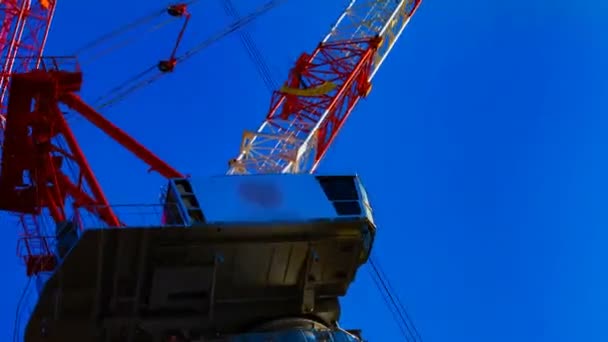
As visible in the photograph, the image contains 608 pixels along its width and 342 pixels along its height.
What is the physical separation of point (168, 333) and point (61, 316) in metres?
3.57

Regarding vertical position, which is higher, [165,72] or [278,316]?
[165,72]

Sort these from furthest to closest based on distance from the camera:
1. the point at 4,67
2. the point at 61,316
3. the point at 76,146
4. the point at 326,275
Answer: the point at 4,67 → the point at 76,146 → the point at 326,275 → the point at 61,316

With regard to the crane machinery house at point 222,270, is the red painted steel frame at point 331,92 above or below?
above

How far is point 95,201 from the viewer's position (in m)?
43.3

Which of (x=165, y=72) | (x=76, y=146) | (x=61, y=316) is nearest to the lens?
(x=61, y=316)

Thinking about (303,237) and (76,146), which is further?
(76,146)

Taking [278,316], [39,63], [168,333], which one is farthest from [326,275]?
[39,63]

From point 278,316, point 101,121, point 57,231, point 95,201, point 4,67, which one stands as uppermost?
point 4,67

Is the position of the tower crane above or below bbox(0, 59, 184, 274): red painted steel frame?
below

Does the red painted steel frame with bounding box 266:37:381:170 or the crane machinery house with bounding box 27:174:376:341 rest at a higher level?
the red painted steel frame with bounding box 266:37:381:170

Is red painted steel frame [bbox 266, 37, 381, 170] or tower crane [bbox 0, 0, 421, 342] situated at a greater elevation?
red painted steel frame [bbox 266, 37, 381, 170]

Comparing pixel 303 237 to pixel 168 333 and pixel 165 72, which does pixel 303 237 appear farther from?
pixel 165 72

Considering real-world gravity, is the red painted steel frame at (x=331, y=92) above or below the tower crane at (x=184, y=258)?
above

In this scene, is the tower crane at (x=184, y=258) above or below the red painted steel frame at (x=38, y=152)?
below
